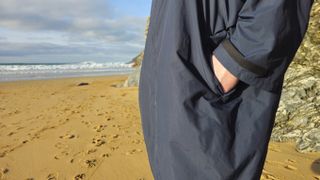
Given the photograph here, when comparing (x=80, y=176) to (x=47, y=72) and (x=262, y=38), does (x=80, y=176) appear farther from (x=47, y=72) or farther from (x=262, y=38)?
(x=47, y=72)

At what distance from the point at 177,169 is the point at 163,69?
1.36ft

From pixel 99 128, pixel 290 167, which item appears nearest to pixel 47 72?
pixel 99 128

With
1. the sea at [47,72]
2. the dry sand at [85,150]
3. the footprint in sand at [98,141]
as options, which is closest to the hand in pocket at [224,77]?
the dry sand at [85,150]

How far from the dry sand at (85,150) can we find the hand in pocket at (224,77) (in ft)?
9.28

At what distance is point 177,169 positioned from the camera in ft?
4.81

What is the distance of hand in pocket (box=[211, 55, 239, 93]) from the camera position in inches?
56.1

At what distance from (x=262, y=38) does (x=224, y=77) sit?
0.21 m

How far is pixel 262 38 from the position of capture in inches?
53.4

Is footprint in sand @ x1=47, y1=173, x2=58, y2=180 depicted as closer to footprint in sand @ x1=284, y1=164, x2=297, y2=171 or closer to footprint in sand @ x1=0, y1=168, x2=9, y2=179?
footprint in sand @ x1=0, y1=168, x2=9, y2=179

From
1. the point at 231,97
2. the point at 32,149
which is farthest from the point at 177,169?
the point at 32,149

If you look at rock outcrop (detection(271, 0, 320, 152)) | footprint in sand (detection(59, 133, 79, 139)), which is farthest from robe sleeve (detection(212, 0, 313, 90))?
footprint in sand (detection(59, 133, 79, 139))

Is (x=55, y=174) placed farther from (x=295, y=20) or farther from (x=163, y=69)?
(x=295, y=20)

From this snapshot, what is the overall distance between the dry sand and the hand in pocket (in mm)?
2830

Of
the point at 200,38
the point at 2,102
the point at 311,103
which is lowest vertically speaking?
the point at 2,102
